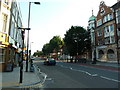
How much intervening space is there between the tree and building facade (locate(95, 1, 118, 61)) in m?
4.09

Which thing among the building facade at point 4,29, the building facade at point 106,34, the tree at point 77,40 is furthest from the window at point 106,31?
the building facade at point 4,29

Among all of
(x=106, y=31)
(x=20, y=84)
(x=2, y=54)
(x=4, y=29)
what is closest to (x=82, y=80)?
(x=20, y=84)

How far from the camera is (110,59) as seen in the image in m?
32.2

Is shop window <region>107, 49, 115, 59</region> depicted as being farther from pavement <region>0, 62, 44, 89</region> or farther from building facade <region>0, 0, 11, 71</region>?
building facade <region>0, 0, 11, 71</region>

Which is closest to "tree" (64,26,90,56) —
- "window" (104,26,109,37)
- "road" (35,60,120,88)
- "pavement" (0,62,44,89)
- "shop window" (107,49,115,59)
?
"window" (104,26,109,37)

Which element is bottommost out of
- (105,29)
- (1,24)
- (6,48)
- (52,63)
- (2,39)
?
(52,63)

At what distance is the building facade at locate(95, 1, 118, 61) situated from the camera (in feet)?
105

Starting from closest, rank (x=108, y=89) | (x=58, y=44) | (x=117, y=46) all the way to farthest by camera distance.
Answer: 1. (x=108, y=89)
2. (x=117, y=46)
3. (x=58, y=44)

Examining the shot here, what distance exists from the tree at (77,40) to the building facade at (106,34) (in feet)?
13.4

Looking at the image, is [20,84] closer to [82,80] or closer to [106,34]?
[82,80]

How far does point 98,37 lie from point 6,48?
99.4 ft

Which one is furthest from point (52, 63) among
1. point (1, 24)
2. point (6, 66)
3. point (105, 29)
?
point (105, 29)

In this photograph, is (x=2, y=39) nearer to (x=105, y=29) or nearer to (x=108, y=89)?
(x=108, y=89)

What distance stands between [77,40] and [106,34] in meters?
8.63
